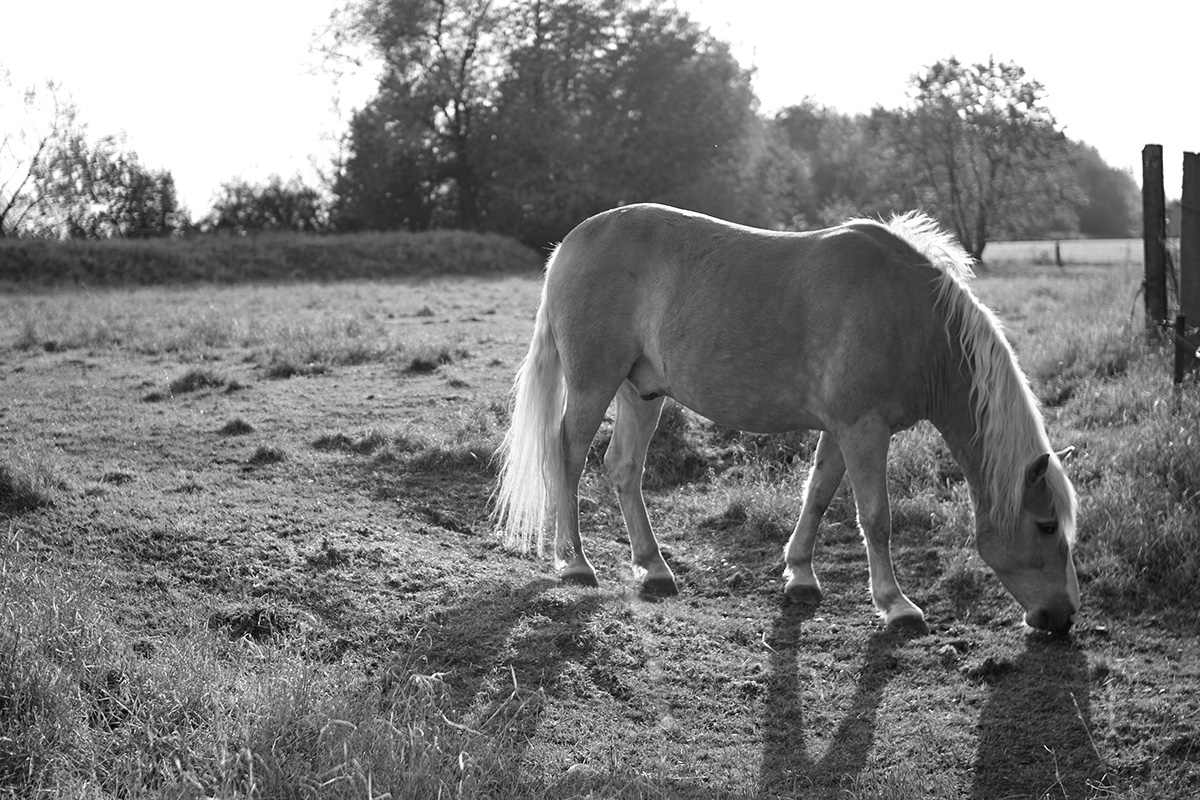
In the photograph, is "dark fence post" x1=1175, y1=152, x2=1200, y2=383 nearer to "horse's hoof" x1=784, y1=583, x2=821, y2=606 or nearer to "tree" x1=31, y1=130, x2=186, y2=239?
"horse's hoof" x1=784, y1=583, x2=821, y2=606

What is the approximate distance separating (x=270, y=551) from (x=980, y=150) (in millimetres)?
34326

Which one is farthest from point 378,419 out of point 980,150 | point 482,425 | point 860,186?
point 860,186

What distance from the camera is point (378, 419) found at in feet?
26.0

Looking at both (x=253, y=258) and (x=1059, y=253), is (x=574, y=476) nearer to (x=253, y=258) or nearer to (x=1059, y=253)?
(x=253, y=258)

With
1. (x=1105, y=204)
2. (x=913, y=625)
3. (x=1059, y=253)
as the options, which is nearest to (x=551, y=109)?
(x=1059, y=253)

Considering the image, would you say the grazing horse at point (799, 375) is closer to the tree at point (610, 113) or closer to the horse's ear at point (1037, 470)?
the horse's ear at point (1037, 470)

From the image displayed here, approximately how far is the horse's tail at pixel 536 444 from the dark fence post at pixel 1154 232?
5.72 m

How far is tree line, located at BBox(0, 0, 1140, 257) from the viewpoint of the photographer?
3381 cm

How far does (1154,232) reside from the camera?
27.7 feet

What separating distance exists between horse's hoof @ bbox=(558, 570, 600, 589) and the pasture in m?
0.10

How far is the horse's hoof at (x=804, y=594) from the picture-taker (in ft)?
17.0

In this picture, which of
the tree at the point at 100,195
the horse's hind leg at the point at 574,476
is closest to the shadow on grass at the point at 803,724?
the horse's hind leg at the point at 574,476

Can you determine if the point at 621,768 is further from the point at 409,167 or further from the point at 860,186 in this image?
the point at 860,186

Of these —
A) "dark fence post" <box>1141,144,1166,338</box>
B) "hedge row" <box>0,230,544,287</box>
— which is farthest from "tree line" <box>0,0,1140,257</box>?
"dark fence post" <box>1141,144,1166,338</box>
